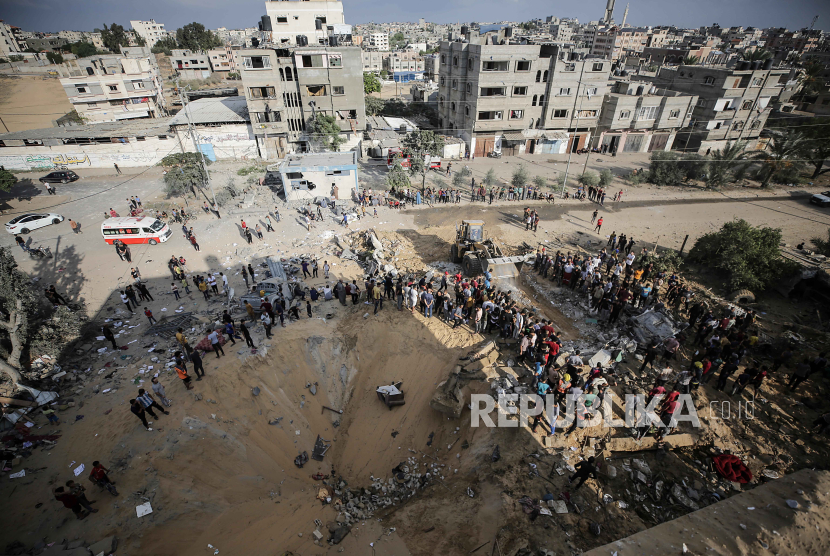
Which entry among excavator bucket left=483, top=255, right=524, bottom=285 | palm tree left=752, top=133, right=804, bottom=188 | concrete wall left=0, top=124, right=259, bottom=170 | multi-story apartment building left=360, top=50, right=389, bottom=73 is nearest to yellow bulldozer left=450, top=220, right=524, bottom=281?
excavator bucket left=483, top=255, right=524, bottom=285

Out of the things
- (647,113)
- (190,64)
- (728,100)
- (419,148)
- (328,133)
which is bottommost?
(419,148)

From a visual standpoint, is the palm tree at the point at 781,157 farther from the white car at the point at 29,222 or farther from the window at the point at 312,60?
the white car at the point at 29,222

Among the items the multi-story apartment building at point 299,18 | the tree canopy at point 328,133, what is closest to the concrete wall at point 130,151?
the tree canopy at point 328,133

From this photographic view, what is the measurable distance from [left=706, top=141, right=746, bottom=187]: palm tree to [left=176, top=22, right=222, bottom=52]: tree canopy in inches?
3956

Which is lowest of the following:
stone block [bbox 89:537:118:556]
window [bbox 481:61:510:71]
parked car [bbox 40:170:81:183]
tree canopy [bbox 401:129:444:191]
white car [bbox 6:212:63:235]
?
stone block [bbox 89:537:118:556]

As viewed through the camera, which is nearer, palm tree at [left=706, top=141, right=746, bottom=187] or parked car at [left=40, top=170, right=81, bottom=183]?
parked car at [left=40, top=170, right=81, bottom=183]

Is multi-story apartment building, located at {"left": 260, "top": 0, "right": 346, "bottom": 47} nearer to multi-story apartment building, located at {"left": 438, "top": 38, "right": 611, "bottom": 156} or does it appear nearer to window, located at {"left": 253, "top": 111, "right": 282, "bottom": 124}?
window, located at {"left": 253, "top": 111, "right": 282, "bottom": 124}

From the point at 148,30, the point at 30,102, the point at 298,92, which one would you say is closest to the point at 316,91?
the point at 298,92

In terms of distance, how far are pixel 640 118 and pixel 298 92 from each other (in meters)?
33.5

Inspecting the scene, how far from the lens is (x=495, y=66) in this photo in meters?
33.5

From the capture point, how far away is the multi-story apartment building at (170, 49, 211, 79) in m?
73.5

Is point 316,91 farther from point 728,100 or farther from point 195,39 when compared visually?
point 195,39

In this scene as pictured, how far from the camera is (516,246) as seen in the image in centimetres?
2148

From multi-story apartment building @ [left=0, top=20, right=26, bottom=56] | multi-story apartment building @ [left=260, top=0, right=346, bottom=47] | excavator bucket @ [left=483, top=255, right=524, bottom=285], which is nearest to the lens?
excavator bucket @ [left=483, top=255, right=524, bottom=285]
